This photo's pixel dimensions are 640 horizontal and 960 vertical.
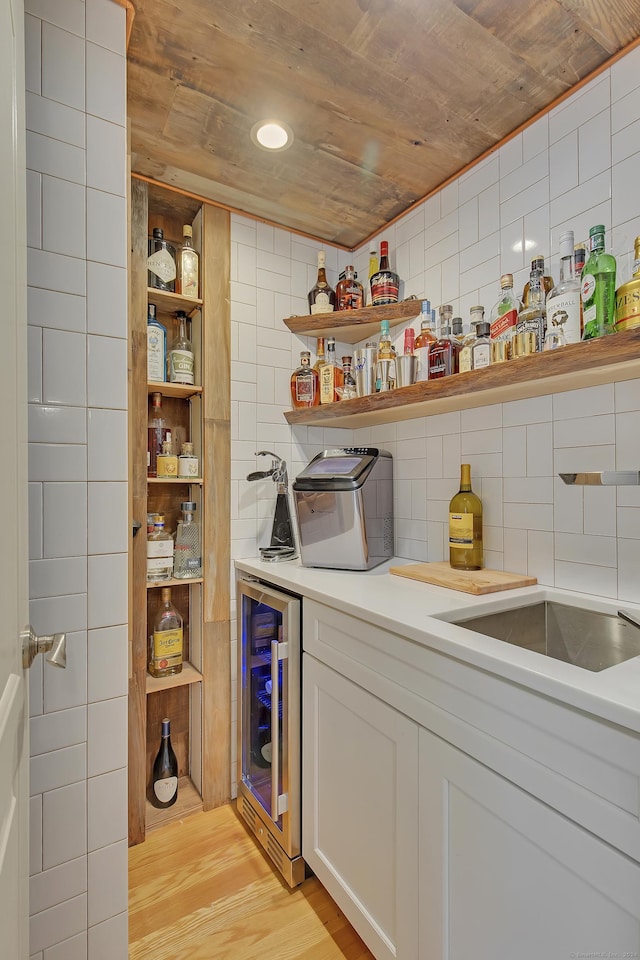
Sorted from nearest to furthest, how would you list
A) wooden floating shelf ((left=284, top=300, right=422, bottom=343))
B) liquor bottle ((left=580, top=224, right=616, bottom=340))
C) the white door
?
1. the white door
2. liquor bottle ((left=580, top=224, right=616, bottom=340))
3. wooden floating shelf ((left=284, top=300, right=422, bottom=343))

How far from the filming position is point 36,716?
85cm

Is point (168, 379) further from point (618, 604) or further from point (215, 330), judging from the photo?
point (618, 604)

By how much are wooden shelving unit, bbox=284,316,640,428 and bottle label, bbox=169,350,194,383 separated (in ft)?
1.54

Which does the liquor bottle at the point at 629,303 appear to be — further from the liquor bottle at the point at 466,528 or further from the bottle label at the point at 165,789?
the bottle label at the point at 165,789

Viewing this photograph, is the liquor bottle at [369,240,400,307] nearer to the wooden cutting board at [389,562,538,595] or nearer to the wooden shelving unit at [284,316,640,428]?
the wooden shelving unit at [284,316,640,428]

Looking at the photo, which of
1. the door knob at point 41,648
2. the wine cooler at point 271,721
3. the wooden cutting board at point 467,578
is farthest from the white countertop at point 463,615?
the door knob at point 41,648

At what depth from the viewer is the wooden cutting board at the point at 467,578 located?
1.18m

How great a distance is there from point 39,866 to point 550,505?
55.9 inches

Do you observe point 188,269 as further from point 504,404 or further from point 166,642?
point 166,642

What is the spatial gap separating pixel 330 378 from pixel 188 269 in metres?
0.68

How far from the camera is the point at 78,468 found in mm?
905

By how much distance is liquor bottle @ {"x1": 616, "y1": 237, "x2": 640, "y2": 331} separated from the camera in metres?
0.92

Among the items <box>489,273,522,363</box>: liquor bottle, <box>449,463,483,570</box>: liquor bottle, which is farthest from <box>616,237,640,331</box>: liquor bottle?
<box>449,463,483,570</box>: liquor bottle

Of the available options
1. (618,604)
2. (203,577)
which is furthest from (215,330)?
(618,604)
